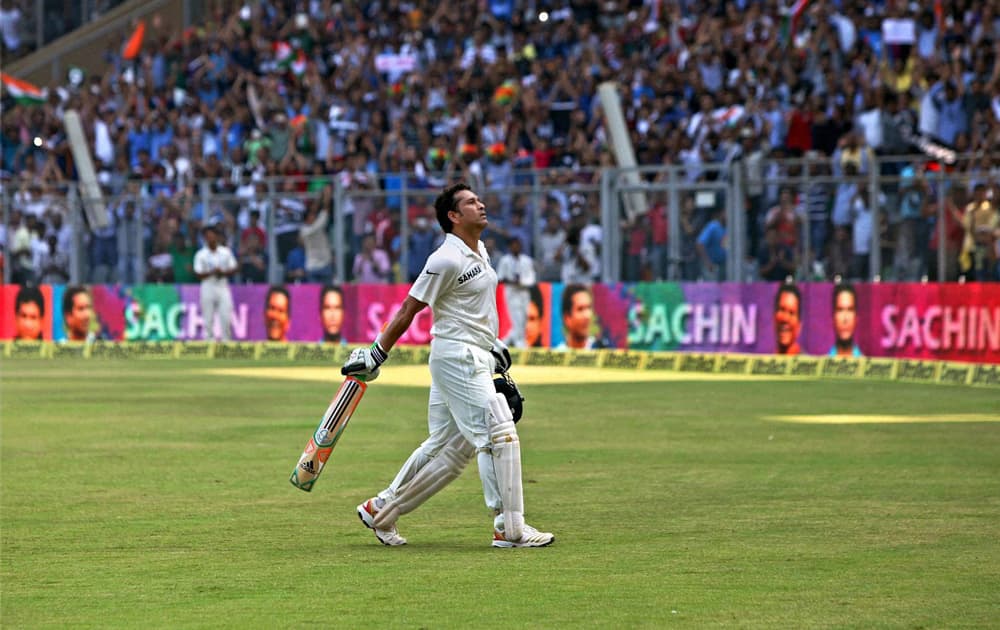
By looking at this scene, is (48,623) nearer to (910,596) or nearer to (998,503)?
(910,596)

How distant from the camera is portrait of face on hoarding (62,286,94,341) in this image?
33.6 m

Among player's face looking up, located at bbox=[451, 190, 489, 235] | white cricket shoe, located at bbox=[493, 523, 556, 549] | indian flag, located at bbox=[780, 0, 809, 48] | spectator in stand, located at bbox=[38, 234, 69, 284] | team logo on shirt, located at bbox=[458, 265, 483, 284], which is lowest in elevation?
white cricket shoe, located at bbox=[493, 523, 556, 549]

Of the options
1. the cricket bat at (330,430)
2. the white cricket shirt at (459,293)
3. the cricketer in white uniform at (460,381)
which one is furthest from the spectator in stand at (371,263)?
the white cricket shirt at (459,293)

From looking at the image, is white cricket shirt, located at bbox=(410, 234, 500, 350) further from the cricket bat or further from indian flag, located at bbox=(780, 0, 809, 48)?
indian flag, located at bbox=(780, 0, 809, 48)

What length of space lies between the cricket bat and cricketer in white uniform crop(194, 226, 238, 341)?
69.6 ft

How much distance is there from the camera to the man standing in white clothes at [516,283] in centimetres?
2864

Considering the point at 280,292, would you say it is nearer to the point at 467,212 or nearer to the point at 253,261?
the point at 253,261

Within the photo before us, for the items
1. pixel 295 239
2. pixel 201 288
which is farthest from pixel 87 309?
pixel 295 239

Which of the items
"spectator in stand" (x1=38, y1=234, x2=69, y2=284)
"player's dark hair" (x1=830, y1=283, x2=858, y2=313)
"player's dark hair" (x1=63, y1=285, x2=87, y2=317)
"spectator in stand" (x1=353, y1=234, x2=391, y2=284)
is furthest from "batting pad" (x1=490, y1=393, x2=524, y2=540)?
"spectator in stand" (x1=38, y1=234, x2=69, y2=284)

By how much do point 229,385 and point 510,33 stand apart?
1311 cm

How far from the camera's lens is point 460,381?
10336 millimetres

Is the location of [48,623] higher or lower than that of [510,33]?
lower

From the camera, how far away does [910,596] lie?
28.2 ft

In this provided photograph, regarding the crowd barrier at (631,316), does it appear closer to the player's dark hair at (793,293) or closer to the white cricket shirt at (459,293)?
the player's dark hair at (793,293)
